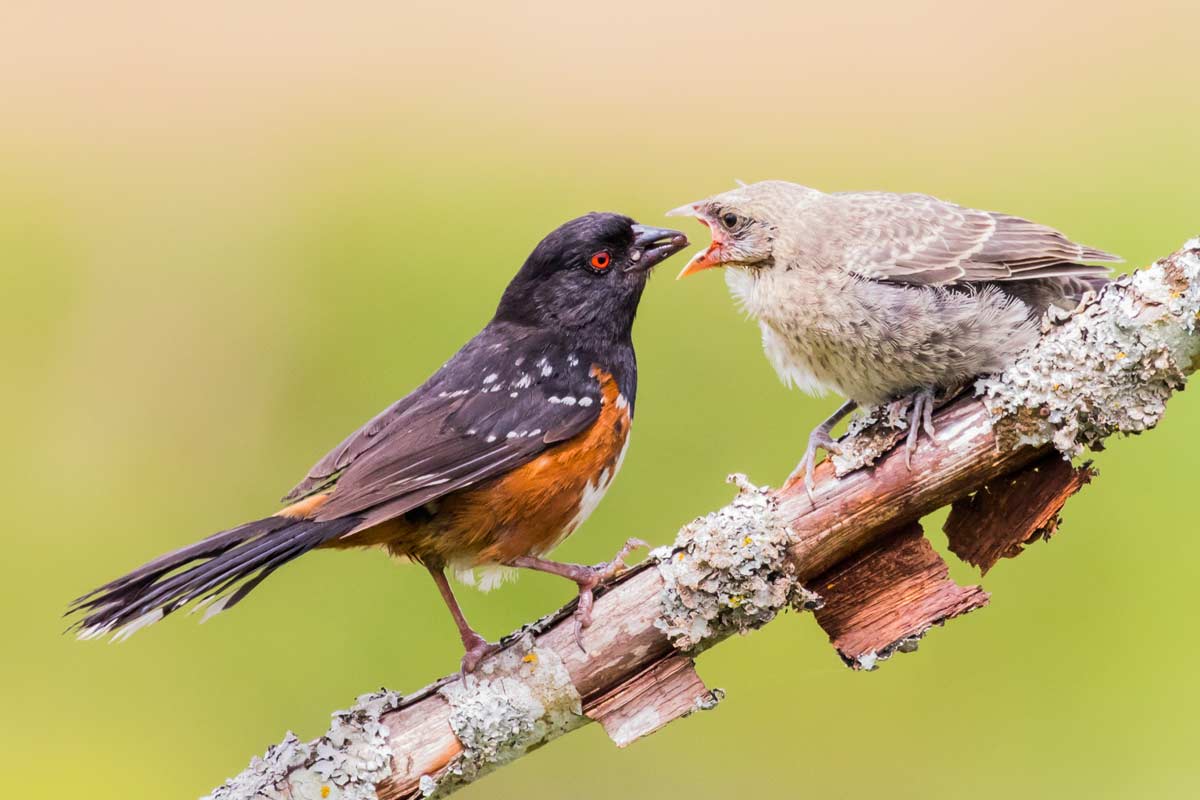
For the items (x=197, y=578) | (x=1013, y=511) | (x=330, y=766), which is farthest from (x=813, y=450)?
(x=197, y=578)

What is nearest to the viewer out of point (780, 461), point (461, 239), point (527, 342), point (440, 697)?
point (440, 697)

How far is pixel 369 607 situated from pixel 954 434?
9.86 feet

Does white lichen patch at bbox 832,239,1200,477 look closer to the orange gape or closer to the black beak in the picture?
the orange gape

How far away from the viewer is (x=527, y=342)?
150 inches

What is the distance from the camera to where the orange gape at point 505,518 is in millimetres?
3416

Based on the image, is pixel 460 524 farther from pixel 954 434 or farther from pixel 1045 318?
pixel 1045 318

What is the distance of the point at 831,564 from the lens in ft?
9.77

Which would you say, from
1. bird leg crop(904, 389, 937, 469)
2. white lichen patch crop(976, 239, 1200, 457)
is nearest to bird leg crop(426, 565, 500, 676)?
bird leg crop(904, 389, 937, 469)

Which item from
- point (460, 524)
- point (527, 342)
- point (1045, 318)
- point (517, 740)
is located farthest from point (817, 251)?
point (517, 740)

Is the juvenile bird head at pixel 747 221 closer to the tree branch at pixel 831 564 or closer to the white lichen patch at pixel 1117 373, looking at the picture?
the tree branch at pixel 831 564

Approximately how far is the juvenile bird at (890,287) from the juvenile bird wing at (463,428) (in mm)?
576

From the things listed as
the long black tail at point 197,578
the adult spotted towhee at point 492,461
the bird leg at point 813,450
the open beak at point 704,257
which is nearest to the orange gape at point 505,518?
the adult spotted towhee at point 492,461

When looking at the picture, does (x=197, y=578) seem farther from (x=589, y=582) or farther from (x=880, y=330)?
(x=880, y=330)

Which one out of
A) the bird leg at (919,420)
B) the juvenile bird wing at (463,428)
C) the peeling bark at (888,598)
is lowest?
the peeling bark at (888,598)
